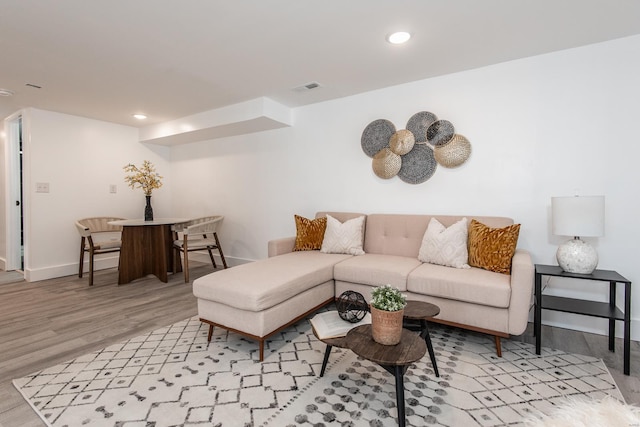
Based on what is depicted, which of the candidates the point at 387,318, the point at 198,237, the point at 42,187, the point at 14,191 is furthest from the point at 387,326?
the point at 14,191

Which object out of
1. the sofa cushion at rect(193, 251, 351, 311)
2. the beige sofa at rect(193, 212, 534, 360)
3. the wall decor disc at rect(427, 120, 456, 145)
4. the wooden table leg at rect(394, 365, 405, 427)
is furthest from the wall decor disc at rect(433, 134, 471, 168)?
the wooden table leg at rect(394, 365, 405, 427)

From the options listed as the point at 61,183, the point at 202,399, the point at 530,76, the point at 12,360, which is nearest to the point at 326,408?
the point at 202,399

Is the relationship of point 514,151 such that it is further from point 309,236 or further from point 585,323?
point 309,236

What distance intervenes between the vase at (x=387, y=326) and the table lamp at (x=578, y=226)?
1.48m

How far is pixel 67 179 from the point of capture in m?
4.19

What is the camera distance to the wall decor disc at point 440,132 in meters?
2.96

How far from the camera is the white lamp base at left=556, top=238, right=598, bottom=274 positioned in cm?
207

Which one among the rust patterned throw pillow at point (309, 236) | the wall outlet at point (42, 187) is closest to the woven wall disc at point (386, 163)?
the rust patterned throw pillow at point (309, 236)

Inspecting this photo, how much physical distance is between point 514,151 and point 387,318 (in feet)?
6.95

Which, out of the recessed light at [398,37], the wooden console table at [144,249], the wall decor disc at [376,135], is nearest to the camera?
the recessed light at [398,37]

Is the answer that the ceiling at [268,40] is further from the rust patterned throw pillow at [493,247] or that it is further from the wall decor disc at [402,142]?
the rust patterned throw pillow at [493,247]

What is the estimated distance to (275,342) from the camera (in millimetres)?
2252

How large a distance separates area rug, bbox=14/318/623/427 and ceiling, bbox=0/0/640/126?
2.21m

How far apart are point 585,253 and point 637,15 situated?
5.18ft
